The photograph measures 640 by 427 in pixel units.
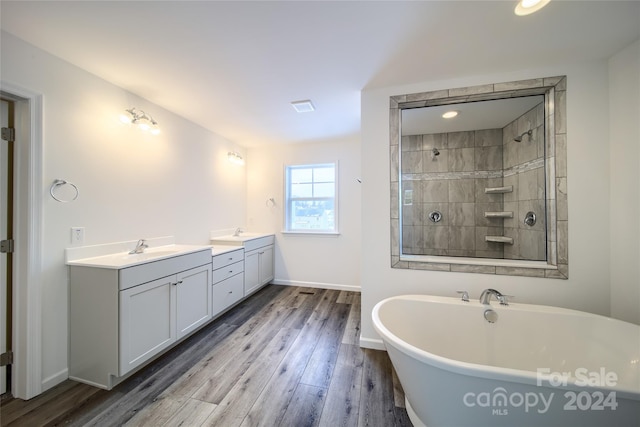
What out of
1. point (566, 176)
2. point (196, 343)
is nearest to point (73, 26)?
point (196, 343)

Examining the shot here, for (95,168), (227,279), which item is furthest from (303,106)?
(227,279)

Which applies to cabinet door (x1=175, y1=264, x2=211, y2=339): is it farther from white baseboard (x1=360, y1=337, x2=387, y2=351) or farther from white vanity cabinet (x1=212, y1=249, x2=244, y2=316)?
white baseboard (x1=360, y1=337, x2=387, y2=351)

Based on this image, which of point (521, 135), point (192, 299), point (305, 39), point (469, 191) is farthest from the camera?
point (469, 191)

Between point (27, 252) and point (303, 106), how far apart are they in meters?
2.48

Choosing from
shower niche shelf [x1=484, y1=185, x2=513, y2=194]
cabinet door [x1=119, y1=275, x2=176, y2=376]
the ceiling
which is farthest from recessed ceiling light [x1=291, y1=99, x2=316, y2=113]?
shower niche shelf [x1=484, y1=185, x2=513, y2=194]

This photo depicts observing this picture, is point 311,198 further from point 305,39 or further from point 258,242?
point 305,39

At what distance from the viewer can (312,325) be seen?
2574 mm

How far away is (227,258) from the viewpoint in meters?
2.83

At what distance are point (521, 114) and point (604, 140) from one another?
2.40 ft

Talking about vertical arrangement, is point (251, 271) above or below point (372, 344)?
above

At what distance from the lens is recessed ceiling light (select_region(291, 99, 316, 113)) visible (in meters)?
2.45

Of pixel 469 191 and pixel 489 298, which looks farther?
pixel 469 191

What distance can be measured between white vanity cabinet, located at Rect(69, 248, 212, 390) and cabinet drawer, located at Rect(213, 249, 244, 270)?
64 centimetres

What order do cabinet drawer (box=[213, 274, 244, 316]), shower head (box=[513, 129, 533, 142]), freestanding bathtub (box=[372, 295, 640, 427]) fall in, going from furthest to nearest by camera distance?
cabinet drawer (box=[213, 274, 244, 316])
shower head (box=[513, 129, 533, 142])
freestanding bathtub (box=[372, 295, 640, 427])
